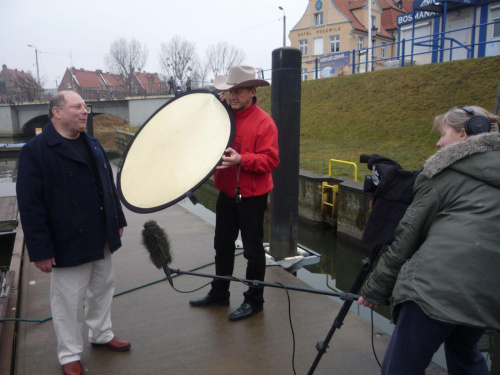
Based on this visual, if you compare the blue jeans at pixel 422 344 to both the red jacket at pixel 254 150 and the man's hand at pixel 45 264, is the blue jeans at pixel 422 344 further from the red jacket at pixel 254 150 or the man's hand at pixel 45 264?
the man's hand at pixel 45 264

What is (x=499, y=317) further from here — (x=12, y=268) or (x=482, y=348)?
(x=12, y=268)

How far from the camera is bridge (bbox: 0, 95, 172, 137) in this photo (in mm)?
38906

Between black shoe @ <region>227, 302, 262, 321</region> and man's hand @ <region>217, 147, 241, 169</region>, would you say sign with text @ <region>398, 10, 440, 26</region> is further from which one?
man's hand @ <region>217, 147, 241, 169</region>

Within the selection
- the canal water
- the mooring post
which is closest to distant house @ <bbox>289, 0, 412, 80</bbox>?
the canal water

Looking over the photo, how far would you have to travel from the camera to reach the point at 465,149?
167cm

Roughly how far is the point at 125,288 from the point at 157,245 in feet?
6.58

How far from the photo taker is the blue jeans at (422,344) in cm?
175

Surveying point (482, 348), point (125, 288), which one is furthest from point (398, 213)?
point (482, 348)

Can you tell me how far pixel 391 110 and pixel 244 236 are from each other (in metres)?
13.2

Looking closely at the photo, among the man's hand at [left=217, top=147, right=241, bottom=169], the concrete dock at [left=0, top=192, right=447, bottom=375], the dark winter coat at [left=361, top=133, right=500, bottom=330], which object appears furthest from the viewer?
the concrete dock at [left=0, top=192, right=447, bottom=375]

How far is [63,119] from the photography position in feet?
8.45

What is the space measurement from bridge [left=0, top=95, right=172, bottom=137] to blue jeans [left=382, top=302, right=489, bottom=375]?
38.5 metres

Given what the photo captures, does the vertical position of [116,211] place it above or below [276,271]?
above

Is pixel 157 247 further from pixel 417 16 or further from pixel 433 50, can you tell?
pixel 417 16
